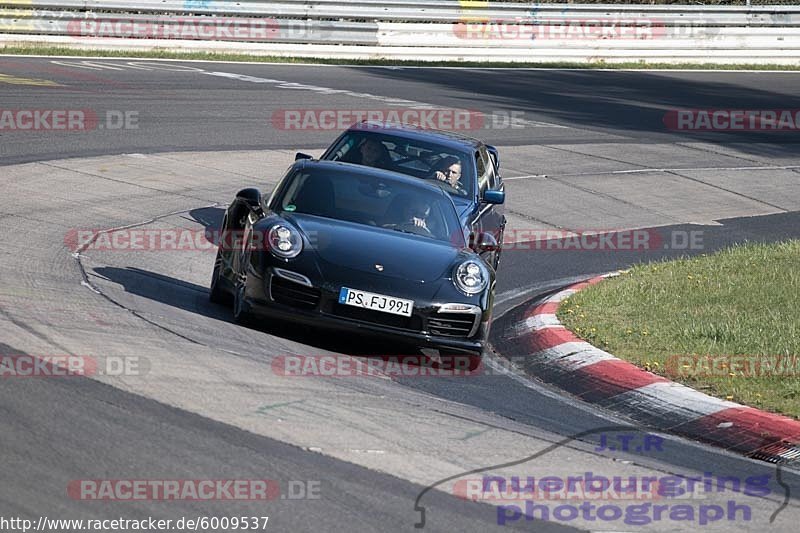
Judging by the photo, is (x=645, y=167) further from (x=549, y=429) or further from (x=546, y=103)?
(x=549, y=429)

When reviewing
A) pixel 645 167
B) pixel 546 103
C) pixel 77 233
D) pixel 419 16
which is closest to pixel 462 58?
pixel 419 16

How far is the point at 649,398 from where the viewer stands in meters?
7.62

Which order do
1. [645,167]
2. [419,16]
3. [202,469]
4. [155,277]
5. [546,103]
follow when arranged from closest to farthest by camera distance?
[202,469] → [155,277] → [645,167] → [546,103] → [419,16]

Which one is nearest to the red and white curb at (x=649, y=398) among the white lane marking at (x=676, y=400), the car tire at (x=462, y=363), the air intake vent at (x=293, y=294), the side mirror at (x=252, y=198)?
the white lane marking at (x=676, y=400)

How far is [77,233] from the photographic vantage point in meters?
11.3

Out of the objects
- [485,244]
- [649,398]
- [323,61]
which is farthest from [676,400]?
[323,61]

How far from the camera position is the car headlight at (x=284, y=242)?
8.22m

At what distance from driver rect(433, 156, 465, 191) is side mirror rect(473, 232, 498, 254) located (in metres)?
1.51

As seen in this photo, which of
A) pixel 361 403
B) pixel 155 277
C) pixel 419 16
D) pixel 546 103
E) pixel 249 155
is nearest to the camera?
pixel 361 403

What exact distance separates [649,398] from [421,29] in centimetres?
2313

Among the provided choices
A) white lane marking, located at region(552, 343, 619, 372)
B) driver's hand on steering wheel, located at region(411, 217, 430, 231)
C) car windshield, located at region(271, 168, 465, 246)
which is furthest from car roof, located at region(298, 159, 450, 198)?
white lane marking, located at region(552, 343, 619, 372)

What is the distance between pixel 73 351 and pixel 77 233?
15.7 ft

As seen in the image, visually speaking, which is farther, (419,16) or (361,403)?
(419,16)

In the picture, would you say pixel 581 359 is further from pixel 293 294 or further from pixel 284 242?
pixel 284 242
